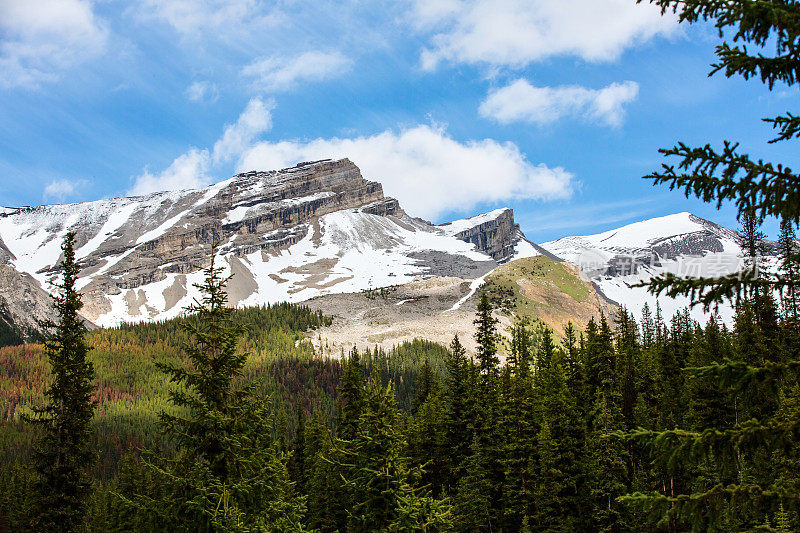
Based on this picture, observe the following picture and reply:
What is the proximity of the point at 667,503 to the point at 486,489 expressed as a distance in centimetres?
2692

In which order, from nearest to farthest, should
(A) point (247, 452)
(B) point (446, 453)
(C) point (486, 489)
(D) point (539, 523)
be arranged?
(A) point (247, 452)
(D) point (539, 523)
(C) point (486, 489)
(B) point (446, 453)

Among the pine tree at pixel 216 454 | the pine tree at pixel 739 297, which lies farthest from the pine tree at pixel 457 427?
the pine tree at pixel 739 297

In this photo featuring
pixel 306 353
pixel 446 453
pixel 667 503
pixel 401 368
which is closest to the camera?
pixel 667 503

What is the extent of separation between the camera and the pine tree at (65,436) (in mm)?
23344

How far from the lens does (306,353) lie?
520ft

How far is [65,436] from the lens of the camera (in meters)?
23.9

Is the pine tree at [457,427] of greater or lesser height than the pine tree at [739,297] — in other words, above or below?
below

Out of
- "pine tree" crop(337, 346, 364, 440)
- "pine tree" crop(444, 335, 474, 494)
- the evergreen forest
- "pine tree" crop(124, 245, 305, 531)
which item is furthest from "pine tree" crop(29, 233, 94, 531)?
"pine tree" crop(444, 335, 474, 494)

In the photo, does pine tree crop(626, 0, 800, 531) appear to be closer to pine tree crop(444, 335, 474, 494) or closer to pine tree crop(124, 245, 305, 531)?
pine tree crop(124, 245, 305, 531)

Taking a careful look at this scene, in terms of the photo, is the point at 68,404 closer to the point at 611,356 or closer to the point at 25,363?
the point at 611,356

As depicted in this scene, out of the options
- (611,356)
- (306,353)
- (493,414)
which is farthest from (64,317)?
(306,353)

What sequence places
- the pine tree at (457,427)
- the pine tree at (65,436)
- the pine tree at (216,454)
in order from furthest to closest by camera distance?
the pine tree at (457,427), the pine tree at (65,436), the pine tree at (216,454)

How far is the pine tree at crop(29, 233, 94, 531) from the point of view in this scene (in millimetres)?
23344

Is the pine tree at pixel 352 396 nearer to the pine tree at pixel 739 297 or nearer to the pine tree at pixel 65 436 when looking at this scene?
the pine tree at pixel 65 436
